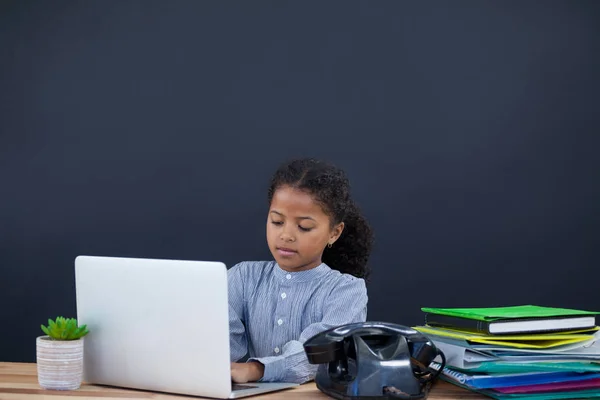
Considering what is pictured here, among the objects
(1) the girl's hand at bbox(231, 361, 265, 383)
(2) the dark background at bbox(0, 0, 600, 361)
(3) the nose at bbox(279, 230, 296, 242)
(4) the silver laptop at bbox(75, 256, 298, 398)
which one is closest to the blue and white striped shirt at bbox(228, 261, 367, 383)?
(3) the nose at bbox(279, 230, 296, 242)

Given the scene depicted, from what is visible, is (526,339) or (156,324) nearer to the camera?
(156,324)

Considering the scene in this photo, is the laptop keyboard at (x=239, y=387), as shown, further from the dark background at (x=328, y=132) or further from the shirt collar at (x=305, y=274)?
the dark background at (x=328, y=132)

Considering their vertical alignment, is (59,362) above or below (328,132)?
below

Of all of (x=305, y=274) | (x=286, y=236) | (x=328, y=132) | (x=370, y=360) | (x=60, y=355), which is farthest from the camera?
(x=328, y=132)

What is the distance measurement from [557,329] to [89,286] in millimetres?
975

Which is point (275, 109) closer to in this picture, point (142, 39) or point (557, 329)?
point (142, 39)

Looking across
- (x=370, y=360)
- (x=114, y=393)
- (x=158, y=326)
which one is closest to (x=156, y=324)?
(x=158, y=326)

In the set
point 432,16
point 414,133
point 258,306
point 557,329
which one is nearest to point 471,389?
point 557,329

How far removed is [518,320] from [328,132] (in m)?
1.72

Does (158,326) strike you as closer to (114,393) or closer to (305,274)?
(114,393)

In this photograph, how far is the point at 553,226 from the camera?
330 cm

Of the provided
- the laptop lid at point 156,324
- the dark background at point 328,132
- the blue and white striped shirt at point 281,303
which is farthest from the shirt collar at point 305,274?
the dark background at point 328,132

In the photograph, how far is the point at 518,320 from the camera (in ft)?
5.55

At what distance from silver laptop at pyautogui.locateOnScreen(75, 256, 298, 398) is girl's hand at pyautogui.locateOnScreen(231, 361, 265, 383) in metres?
0.02
